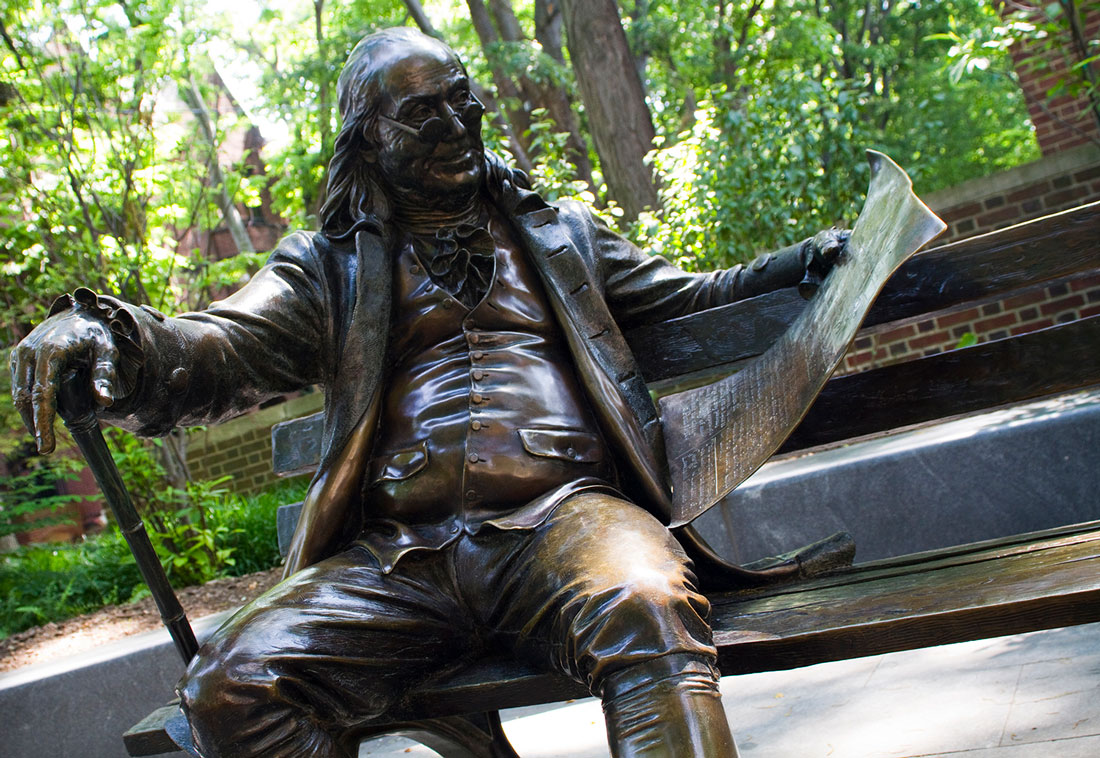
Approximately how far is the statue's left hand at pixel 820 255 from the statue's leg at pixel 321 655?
3.62ft

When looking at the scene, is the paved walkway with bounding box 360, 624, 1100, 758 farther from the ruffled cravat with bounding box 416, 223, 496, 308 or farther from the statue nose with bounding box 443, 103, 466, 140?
the statue nose with bounding box 443, 103, 466, 140

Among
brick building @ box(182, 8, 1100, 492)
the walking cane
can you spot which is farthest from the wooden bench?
brick building @ box(182, 8, 1100, 492)

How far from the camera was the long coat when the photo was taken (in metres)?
2.40

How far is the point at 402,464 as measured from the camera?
2.47 m

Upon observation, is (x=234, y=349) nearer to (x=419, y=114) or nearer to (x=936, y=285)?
(x=419, y=114)

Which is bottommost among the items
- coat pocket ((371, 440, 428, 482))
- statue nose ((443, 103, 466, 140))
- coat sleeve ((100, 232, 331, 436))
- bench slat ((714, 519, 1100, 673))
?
bench slat ((714, 519, 1100, 673))

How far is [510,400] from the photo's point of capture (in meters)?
2.49

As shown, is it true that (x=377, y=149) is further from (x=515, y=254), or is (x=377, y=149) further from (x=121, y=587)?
(x=121, y=587)

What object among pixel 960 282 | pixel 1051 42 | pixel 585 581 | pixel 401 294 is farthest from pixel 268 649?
pixel 1051 42

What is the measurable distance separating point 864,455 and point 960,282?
5.23 feet

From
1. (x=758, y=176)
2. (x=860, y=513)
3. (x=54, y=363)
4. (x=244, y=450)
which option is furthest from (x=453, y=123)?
(x=244, y=450)

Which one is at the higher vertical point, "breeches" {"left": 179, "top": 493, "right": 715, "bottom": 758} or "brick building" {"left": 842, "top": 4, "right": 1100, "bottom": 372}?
"breeches" {"left": 179, "top": 493, "right": 715, "bottom": 758}

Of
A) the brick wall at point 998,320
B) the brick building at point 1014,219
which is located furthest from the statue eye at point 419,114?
the brick wall at point 998,320

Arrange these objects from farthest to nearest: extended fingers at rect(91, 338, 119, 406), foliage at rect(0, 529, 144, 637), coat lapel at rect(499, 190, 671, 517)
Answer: foliage at rect(0, 529, 144, 637) → coat lapel at rect(499, 190, 671, 517) → extended fingers at rect(91, 338, 119, 406)
